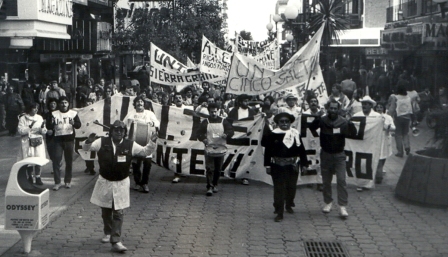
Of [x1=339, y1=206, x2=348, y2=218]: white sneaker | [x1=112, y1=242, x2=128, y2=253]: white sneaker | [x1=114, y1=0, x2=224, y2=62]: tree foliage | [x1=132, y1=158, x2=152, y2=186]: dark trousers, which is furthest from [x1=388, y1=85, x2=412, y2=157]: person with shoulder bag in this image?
[x1=114, y1=0, x2=224, y2=62]: tree foliage

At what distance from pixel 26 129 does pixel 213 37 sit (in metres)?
24.2

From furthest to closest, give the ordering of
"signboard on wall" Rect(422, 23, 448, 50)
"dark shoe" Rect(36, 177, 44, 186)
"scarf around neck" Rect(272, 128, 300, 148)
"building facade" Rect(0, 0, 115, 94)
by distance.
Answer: "signboard on wall" Rect(422, 23, 448, 50), "building facade" Rect(0, 0, 115, 94), "dark shoe" Rect(36, 177, 44, 186), "scarf around neck" Rect(272, 128, 300, 148)

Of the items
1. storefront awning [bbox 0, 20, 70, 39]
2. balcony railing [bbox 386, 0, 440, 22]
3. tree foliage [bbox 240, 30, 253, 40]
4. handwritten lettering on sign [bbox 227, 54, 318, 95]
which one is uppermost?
tree foliage [bbox 240, 30, 253, 40]

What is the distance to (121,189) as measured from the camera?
8703mm

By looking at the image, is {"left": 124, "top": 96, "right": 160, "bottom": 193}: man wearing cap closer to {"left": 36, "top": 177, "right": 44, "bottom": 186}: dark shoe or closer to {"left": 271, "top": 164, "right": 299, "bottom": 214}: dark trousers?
{"left": 36, "top": 177, "right": 44, "bottom": 186}: dark shoe

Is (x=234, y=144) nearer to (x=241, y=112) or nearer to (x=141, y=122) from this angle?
(x=241, y=112)

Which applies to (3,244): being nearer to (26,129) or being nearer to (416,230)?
(26,129)

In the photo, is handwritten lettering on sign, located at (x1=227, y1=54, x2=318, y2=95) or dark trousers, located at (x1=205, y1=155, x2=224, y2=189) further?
handwritten lettering on sign, located at (x1=227, y1=54, x2=318, y2=95)

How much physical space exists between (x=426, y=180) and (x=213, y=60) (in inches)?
455

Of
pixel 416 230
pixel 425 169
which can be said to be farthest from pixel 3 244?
pixel 425 169

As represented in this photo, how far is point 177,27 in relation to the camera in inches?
1363

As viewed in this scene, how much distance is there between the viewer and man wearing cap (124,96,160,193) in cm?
1274

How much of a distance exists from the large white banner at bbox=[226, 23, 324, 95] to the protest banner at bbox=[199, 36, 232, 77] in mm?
5256

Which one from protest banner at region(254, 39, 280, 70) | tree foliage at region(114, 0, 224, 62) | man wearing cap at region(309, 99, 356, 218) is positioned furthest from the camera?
tree foliage at region(114, 0, 224, 62)
